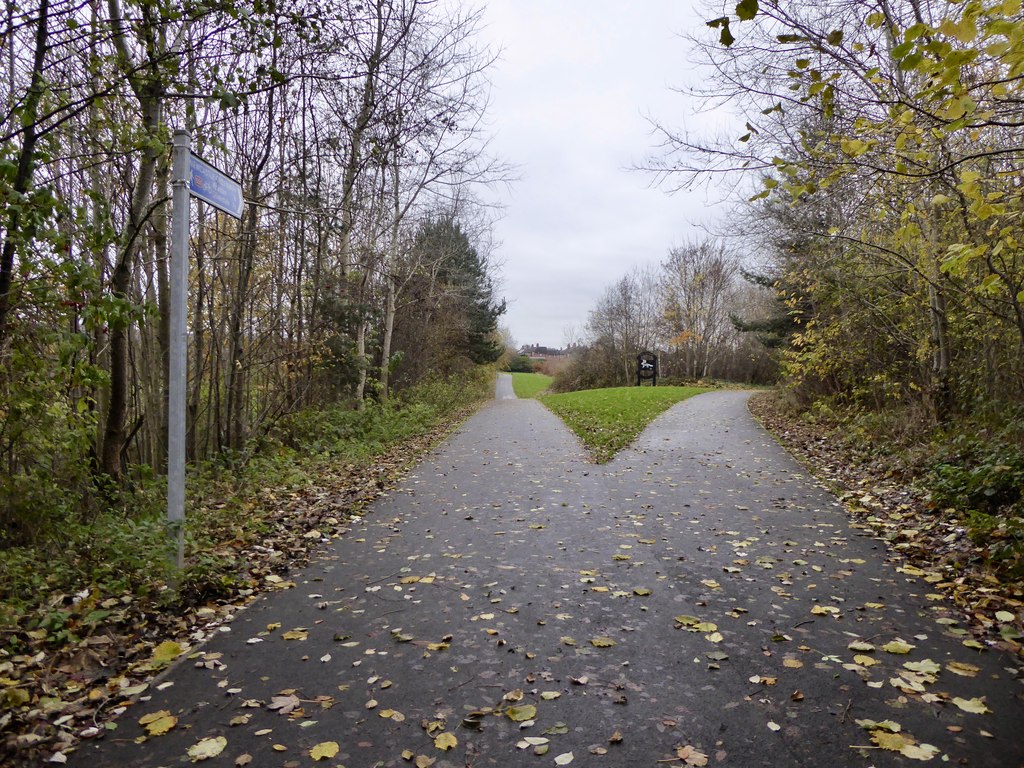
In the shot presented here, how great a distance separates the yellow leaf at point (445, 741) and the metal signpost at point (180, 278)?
2709mm

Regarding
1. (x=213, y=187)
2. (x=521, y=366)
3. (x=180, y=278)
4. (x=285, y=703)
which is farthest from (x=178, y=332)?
(x=521, y=366)

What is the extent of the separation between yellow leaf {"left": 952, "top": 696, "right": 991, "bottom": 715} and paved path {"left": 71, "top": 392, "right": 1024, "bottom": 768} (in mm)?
49

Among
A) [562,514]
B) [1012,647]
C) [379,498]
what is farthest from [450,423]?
[1012,647]

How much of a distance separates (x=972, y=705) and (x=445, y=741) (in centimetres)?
268

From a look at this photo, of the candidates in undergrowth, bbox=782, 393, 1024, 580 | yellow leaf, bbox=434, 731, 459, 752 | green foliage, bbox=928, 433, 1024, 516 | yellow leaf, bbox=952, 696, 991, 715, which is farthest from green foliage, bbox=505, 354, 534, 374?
yellow leaf, bbox=434, 731, 459, 752

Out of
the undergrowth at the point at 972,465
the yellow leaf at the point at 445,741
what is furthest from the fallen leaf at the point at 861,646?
the yellow leaf at the point at 445,741

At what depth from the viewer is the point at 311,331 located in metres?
11.4

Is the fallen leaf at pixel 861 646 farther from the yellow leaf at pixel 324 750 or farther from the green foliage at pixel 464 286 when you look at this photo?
the green foliage at pixel 464 286

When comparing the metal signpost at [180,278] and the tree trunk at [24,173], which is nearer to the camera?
the tree trunk at [24,173]

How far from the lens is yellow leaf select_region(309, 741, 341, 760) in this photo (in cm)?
285

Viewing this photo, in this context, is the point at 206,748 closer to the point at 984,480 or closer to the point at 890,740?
the point at 890,740

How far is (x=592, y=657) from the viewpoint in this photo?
3785 mm

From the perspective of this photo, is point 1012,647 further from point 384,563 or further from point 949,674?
point 384,563

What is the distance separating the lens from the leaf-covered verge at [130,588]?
318 cm
